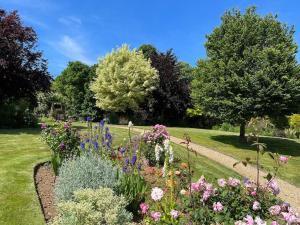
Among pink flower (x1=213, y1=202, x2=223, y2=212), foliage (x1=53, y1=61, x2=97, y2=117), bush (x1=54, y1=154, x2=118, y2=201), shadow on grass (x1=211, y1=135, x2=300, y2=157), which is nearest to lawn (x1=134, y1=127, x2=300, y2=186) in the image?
shadow on grass (x1=211, y1=135, x2=300, y2=157)

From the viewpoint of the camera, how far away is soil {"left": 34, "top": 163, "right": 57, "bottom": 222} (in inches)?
281

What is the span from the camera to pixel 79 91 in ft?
135

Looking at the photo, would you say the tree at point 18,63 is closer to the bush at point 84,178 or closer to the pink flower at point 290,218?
the bush at point 84,178

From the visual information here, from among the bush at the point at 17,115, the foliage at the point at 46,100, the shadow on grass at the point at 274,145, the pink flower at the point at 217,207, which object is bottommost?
the pink flower at the point at 217,207

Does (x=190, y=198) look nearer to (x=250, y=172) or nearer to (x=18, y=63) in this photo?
(x=250, y=172)

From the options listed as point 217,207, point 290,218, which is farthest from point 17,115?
point 290,218

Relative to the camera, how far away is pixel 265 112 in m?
19.2

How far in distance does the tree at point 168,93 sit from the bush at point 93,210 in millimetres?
Result: 26952

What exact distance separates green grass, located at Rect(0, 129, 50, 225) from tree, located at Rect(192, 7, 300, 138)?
9.40 m

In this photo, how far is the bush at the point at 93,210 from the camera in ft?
16.3

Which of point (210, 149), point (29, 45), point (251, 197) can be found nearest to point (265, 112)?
point (210, 149)

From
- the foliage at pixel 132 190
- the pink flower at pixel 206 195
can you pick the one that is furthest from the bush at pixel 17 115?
the pink flower at pixel 206 195

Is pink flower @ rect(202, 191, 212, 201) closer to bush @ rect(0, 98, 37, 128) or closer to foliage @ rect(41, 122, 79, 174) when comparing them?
foliage @ rect(41, 122, 79, 174)

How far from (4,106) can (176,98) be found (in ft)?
53.6
